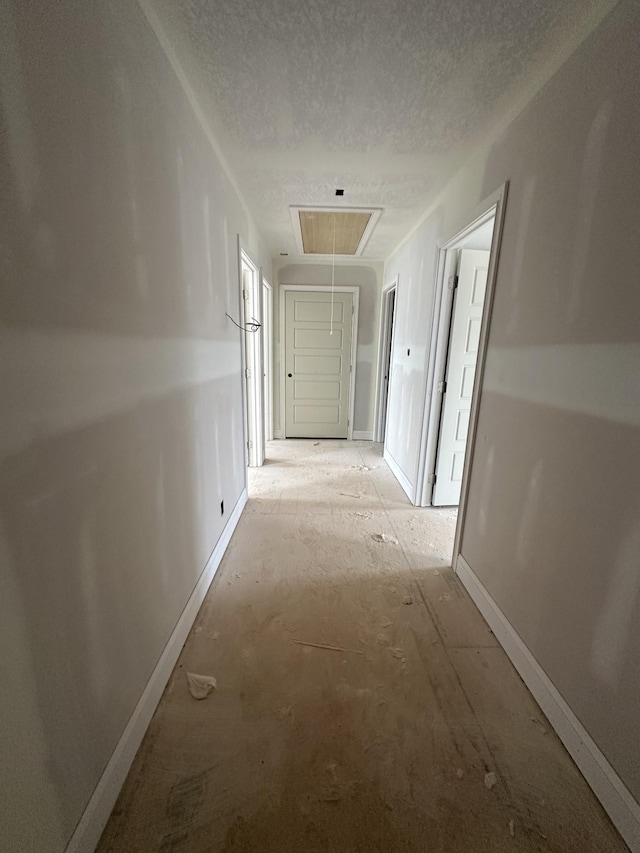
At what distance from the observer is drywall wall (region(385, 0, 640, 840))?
39.9 inches

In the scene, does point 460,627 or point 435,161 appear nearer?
point 460,627

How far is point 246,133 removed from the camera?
71.7 inches

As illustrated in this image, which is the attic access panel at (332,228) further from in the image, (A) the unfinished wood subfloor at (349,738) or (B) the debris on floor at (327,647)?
(B) the debris on floor at (327,647)

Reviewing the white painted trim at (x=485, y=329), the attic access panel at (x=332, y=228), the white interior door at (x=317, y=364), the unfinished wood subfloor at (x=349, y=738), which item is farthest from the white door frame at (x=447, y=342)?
the white interior door at (x=317, y=364)

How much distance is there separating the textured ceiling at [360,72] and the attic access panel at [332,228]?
2.04 feet

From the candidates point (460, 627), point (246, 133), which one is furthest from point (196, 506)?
point (246, 133)

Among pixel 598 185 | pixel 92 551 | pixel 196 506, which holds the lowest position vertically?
pixel 196 506

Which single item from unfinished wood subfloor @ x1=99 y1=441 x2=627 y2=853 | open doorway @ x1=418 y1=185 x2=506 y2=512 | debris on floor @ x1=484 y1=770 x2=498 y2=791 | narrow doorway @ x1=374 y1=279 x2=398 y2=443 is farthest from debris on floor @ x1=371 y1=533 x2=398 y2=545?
narrow doorway @ x1=374 y1=279 x2=398 y2=443

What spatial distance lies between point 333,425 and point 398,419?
4.84ft

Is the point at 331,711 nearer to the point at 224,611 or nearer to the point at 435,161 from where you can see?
the point at 224,611

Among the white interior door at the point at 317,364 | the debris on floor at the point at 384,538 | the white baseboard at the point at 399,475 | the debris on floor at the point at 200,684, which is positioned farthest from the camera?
the white interior door at the point at 317,364

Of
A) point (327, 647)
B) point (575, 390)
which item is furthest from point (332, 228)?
point (327, 647)

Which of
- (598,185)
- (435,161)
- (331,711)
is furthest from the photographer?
(435,161)

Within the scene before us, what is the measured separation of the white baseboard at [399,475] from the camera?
121 inches
